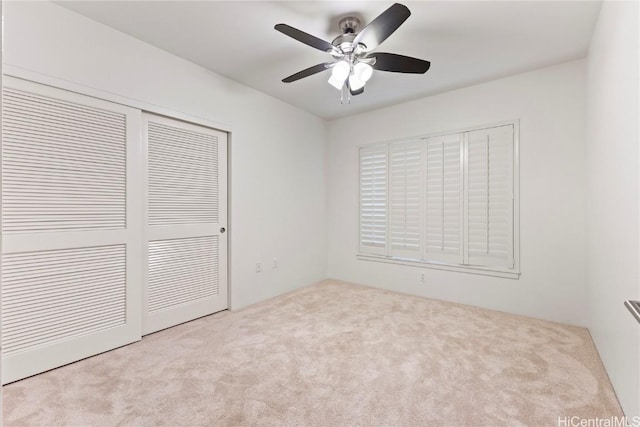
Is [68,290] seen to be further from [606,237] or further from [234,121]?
[606,237]

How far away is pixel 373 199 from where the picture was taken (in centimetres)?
451

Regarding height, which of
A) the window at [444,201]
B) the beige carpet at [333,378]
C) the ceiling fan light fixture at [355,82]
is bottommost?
the beige carpet at [333,378]

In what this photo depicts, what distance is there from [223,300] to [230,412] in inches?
67.6

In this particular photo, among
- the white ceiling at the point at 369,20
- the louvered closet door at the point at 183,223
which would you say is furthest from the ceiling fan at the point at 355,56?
the louvered closet door at the point at 183,223

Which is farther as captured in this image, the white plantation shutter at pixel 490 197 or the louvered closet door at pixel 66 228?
the white plantation shutter at pixel 490 197

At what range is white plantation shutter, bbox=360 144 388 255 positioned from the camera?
441 centimetres

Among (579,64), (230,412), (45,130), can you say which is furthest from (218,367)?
(579,64)

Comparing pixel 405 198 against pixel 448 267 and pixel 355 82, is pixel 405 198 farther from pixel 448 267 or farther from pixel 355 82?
pixel 355 82

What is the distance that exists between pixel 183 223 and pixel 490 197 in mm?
3159

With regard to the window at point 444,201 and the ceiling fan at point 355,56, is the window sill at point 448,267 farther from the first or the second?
the ceiling fan at point 355,56

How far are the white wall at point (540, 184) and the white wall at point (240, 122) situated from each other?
1618 millimetres

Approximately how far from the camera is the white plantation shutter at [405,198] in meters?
4.10

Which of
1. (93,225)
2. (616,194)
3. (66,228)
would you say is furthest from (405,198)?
(66,228)

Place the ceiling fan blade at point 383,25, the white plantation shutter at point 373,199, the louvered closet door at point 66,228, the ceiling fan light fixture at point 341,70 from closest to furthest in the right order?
the ceiling fan blade at point 383,25 → the louvered closet door at point 66,228 → the ceiling fan light fixture at point 341,70 → the white plantation shutter at point 373,199
